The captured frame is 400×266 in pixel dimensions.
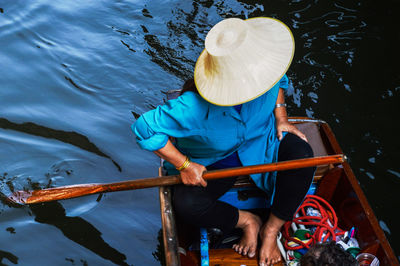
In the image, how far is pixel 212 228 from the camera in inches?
98.0

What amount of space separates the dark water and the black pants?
1022 millimetres

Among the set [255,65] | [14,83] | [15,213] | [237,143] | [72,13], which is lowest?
[15,213]

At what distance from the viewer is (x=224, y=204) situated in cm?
241

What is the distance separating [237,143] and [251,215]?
580mm

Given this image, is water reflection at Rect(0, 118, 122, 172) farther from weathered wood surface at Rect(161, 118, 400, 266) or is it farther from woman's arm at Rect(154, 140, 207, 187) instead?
woman's arm at Rect(154, 140, 207, 187)

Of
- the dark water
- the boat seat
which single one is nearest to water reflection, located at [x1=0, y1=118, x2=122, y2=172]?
the dark water

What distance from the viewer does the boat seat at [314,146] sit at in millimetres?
2590

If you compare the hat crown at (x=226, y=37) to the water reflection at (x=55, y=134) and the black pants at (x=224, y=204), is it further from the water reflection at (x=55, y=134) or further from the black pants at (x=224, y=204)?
the water reflection at (x=55, y=134)

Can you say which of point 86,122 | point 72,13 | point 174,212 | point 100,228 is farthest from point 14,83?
point 174,212

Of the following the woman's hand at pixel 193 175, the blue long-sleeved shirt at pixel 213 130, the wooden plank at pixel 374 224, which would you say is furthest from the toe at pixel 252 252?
the wooden plank at pixel 374 224

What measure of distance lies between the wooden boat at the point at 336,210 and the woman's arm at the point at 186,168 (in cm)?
22

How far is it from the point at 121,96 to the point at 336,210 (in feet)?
9.38

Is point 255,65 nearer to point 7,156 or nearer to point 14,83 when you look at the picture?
point 7,156

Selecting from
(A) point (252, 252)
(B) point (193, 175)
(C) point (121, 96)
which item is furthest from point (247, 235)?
(C) point (121, 96)
